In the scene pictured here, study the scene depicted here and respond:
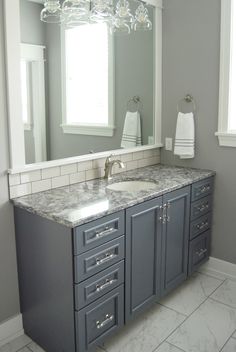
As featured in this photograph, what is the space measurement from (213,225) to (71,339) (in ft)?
5.07

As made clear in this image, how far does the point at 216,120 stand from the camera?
2709 mm

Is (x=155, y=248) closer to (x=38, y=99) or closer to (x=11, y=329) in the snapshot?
(x=11, y=329)

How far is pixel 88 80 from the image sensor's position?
7.96ft

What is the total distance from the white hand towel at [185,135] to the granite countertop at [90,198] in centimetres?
24

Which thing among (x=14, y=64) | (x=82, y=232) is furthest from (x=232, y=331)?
(x=14, y=64)

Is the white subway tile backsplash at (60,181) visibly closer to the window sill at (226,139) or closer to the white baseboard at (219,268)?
the window sill at (226,139)

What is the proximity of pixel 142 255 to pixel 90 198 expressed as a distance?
47cm

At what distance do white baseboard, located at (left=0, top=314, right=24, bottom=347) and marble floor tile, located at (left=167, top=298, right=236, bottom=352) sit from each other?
904 millimetres

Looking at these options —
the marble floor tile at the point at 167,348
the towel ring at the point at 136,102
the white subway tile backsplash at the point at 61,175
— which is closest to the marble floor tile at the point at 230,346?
the marble floor tile at the point at 167,348

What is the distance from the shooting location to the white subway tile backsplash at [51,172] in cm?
215

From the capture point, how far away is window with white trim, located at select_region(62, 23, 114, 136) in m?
2.27

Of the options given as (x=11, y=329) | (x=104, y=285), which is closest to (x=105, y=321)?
(x=104, y=285)

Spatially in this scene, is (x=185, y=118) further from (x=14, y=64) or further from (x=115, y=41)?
(x=14, y=64)

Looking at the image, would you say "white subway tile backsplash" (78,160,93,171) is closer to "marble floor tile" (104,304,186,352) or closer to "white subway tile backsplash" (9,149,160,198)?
"white subway tile backsplash" (9,149,160,198)
